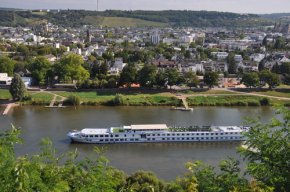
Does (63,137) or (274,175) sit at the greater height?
(274,175)

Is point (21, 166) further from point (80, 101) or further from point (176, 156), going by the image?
point (80, 101)

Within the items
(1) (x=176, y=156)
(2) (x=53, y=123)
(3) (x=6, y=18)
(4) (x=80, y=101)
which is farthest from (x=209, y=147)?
(3) (x=6, y=18)

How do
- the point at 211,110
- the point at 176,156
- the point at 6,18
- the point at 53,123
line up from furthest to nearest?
the point at 6,18, the point at 211,110, the point at 53,123, the point at 176,156

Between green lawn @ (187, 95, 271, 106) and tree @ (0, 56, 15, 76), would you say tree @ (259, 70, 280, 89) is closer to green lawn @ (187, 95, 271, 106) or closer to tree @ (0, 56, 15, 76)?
green lawn @ (187, 95, 271, 106)

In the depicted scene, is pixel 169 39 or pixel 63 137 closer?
pixel 63 137

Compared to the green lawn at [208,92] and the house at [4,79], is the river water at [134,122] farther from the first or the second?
the house at [4,79]

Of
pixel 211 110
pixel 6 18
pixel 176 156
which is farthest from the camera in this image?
pixel 6 18

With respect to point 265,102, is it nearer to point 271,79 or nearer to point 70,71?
point 271,79

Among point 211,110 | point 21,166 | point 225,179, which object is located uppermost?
point 21,166
